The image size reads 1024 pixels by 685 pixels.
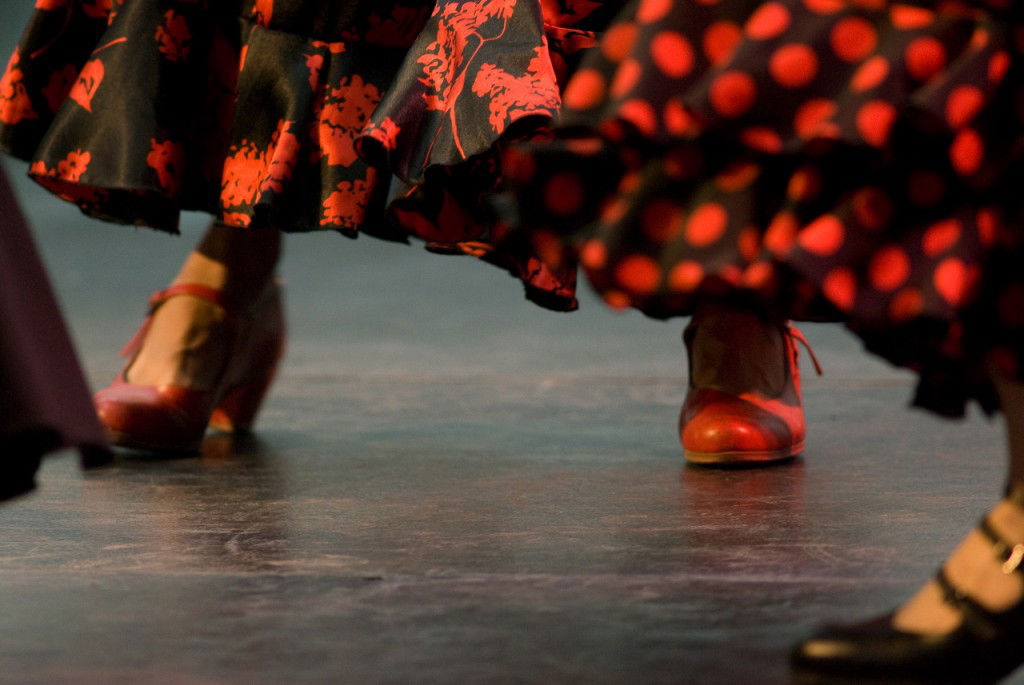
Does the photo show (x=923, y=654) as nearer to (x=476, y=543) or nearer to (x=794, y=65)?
(x=794, y=65)

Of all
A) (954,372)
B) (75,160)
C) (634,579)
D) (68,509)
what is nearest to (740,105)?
(954,372)

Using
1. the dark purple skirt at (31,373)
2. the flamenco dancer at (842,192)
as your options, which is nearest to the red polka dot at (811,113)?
the flamenco dancer at (842,192)

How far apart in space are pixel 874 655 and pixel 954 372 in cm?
16

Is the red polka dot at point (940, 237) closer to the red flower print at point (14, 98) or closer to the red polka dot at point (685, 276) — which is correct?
the red polka dot at point (685, 276)

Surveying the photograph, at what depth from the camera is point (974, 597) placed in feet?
1.94

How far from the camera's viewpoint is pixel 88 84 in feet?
4.22

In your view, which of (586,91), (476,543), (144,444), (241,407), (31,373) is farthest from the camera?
(241,407)

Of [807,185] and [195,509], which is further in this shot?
[195,509]

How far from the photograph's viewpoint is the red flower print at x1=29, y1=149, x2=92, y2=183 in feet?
4.14

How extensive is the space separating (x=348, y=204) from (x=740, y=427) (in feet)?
1.58

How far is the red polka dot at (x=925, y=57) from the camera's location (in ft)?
1.86

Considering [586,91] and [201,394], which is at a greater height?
[586,91]

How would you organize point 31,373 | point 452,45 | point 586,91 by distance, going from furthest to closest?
1. point 452,45
2. point 586,91
3. point 31,373

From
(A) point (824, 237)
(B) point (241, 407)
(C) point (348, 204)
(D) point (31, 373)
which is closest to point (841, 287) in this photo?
(A) point (824, 237)
